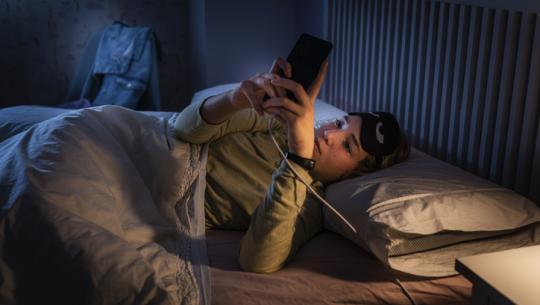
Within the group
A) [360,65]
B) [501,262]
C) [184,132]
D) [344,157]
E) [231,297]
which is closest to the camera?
[501,262]

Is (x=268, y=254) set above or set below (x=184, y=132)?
below

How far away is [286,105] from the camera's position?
124 cm

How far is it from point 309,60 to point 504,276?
59 centimetres

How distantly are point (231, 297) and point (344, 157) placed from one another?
50 centimetres

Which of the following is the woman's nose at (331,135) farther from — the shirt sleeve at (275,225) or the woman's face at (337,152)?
the shirt sleeve at (275,225)

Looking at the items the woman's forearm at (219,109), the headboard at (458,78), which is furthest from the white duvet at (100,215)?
the headboard at (458,78)

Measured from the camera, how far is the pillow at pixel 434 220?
1.22 metres

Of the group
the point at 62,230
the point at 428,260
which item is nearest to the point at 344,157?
the point at 428,260

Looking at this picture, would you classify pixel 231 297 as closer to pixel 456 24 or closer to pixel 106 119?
pixel 106 119

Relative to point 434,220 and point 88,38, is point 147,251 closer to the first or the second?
point 434,220

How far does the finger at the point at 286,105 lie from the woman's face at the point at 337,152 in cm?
28

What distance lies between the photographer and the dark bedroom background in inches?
108

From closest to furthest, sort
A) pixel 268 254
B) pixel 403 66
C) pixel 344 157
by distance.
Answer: pixel 268 254 → pixel 344 157 → pixel 403 66

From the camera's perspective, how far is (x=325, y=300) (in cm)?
117
